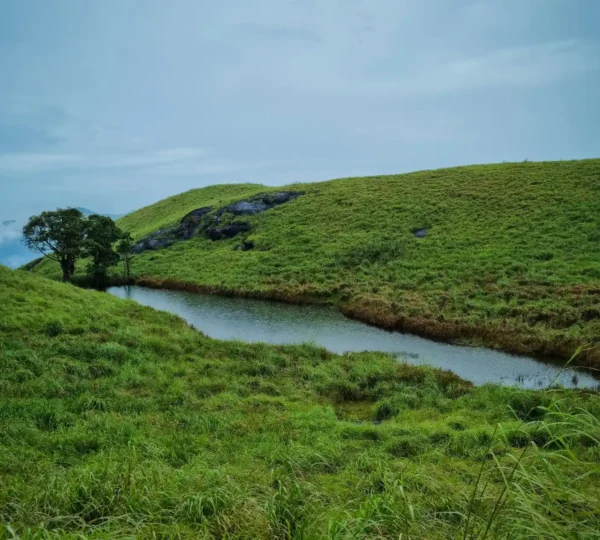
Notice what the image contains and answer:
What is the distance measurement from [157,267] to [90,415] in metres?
40.0

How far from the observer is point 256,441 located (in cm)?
1015

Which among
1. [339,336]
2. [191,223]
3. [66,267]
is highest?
[191,223]

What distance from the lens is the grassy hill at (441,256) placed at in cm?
2350

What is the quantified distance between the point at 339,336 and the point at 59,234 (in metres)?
33.5

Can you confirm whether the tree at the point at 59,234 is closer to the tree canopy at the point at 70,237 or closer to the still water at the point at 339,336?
the tree canopy at the point at 70,237

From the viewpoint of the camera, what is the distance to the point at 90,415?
11.2 m

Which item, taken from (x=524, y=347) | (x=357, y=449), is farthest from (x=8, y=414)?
(x=524, y=347)

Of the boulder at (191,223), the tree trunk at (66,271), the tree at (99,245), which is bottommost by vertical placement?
the tree trunk at (66,271)

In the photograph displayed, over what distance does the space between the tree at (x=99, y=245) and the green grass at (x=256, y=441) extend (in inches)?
959

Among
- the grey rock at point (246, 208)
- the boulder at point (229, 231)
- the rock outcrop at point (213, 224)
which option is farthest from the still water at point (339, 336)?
the grey rock at point (246, 208)

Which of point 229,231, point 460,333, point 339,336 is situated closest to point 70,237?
point 229,231

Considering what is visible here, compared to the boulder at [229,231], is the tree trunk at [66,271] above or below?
below

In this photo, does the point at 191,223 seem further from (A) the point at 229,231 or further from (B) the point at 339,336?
(B) the point at 339,336

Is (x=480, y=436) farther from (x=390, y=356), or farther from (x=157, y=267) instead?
(x=157, y=267)
